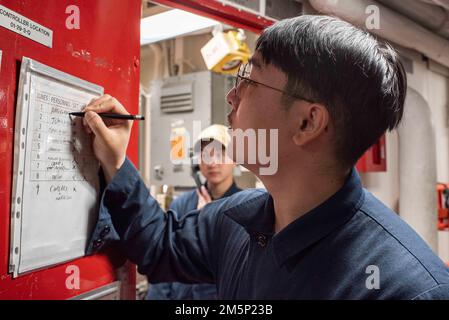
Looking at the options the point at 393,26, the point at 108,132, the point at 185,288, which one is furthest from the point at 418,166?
the point at 108,132

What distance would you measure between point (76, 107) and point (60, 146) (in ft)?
0.39

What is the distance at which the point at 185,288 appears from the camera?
2084 mm

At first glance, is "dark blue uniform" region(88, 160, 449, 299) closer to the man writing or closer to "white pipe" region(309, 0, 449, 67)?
the man writing

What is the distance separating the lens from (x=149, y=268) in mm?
1155

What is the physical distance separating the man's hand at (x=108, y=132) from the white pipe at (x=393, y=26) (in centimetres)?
100

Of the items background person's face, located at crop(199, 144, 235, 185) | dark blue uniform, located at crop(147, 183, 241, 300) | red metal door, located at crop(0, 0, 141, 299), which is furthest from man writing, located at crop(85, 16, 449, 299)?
background person's face, located at crop(199, 144, 235, 185)

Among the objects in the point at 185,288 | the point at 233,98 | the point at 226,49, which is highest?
the point at 226,49

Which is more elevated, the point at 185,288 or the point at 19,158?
the point at 19,158

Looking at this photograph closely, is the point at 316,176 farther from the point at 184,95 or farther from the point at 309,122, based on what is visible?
the point at 184,95

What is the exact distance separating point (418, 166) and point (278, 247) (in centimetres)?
166

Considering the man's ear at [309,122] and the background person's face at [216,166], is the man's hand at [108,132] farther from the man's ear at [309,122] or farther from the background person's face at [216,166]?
the background person's face at [216,166]

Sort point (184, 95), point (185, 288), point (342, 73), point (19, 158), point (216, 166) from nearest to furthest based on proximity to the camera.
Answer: point (19, 158)
point (342, 73)
point (185, 288)
point (216, 166)
point (184, 95)

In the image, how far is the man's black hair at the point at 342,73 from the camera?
0.88 meters
